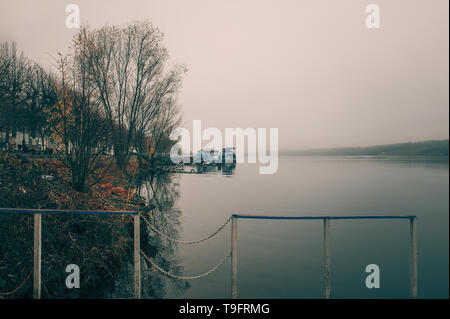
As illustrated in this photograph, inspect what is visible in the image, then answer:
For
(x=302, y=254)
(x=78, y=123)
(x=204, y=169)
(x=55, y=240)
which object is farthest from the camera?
(x=204, y=169)

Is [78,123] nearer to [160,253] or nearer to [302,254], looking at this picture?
[160,253]

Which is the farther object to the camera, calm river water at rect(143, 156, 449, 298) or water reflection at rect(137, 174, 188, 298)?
calm river water at rect(143, 156, 449, 298)

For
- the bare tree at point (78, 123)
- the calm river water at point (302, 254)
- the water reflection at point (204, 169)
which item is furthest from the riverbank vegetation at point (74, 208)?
the water reflection at point (204, 169)

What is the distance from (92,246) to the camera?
8156mm

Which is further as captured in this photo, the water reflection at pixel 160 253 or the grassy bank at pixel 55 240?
the water reflection at pixel 160 253

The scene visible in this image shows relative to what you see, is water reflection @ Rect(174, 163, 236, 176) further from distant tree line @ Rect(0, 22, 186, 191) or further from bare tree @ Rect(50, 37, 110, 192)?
bare tree @ Rect(50, 37, 110, 192)

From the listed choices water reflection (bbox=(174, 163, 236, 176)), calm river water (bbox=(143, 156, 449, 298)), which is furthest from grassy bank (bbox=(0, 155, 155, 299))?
water reflection (bbox=(174, 163, 236, 176))

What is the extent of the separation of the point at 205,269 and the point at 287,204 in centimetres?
2118

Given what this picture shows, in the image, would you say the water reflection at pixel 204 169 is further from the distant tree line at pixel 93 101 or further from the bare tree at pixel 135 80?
the bare tree at pixel 135 80

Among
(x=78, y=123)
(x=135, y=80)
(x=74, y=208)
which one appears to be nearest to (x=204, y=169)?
(x=135, y=80)

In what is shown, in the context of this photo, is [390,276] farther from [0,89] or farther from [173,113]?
[0,89]
